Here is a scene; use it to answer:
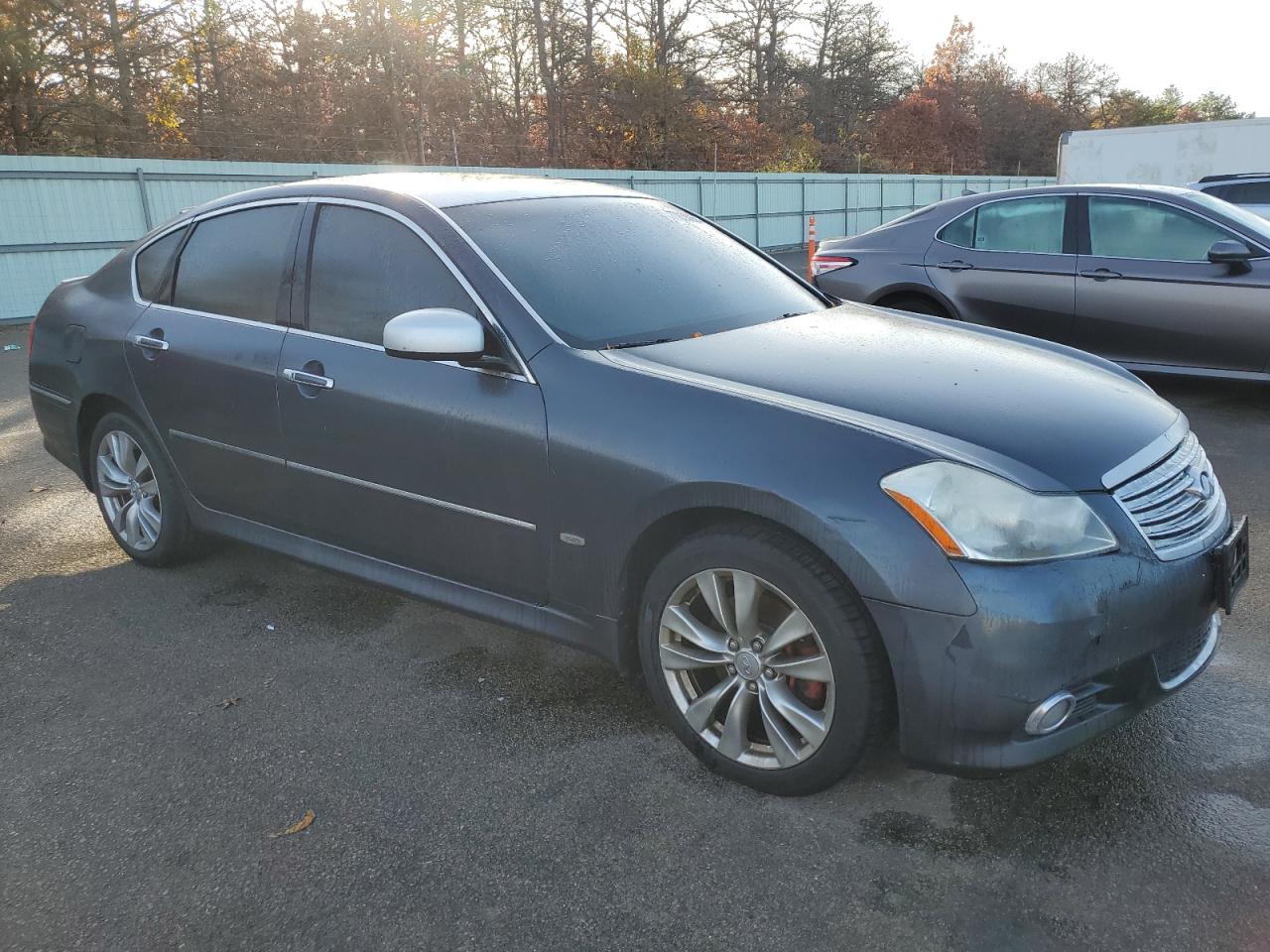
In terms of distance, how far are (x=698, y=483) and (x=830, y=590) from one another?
436 millimetres

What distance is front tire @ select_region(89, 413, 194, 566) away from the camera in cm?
443

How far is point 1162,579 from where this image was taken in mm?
2561

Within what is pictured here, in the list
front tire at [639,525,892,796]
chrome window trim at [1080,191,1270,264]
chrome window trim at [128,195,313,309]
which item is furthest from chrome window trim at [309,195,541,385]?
chrome window trim at [1080,191,1270,264]

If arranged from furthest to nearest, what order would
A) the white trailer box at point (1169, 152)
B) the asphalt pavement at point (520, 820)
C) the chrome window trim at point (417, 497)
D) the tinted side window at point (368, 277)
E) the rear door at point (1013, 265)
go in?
the white trailer box at point (1169, 152)
the rear door at point (1013, 265)
the tinted side window at point (368, 277)
the chrome window trim at point (417, 497)
the asphalt pavement at point (520, 820)

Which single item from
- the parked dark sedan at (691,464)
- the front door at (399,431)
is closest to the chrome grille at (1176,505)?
the parked dark sedan at (691,464)

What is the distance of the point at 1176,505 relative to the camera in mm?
2768

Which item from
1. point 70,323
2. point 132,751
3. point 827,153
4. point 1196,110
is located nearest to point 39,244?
point 70,323

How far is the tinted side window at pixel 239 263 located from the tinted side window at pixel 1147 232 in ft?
18.1

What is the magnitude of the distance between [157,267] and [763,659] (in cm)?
325

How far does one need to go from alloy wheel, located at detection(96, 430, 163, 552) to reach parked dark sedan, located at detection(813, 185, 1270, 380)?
204 inches

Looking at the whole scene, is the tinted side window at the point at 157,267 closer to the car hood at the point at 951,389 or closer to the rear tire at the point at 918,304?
the car hood at the point at 951,389

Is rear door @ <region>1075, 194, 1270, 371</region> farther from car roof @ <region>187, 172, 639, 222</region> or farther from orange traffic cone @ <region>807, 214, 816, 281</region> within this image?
Result: car roof @ <region>187, 172, 639, 222</region>

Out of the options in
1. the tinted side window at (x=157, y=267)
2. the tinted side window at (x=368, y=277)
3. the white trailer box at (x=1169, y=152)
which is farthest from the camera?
the white trailer box at (x=1169, y=152)

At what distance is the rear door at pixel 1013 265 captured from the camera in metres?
7.18
